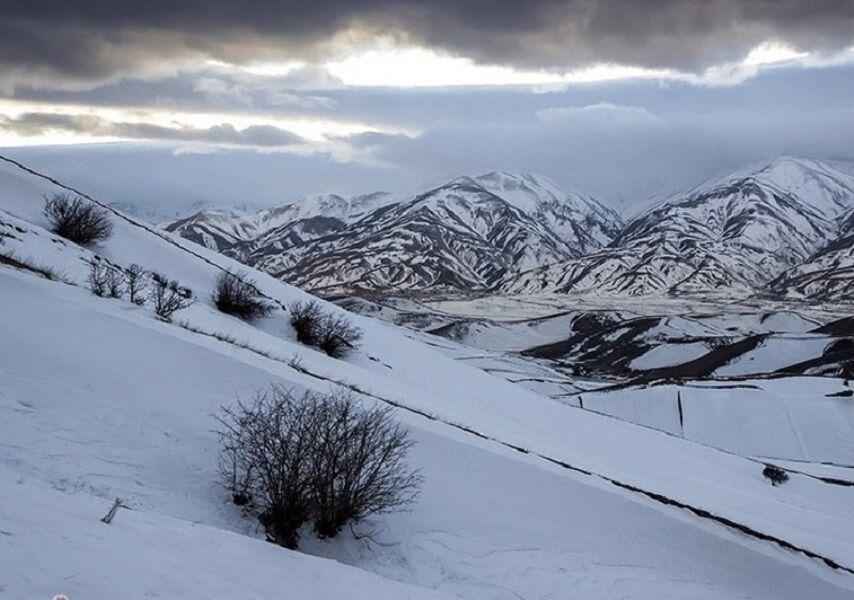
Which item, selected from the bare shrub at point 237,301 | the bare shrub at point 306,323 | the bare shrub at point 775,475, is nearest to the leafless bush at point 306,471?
the bare shrub at point 306,323

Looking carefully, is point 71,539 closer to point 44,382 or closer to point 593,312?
point 44,382

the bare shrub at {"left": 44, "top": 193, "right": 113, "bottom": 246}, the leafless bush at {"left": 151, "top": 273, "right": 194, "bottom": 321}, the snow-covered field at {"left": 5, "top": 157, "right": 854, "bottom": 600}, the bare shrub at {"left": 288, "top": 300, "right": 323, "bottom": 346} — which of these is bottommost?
the snow-covered field at {"left": 5, "top": 157, "right": 854, "bottom": 600}

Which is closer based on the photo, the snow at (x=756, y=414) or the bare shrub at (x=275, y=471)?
the bare shrub at (x=275, y=471)

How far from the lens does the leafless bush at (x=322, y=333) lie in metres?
21.6

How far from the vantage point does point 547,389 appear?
58438 mm

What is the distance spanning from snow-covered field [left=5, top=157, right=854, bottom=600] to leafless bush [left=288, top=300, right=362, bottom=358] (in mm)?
3925

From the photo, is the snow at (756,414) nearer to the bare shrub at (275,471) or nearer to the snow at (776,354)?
the snow at (776,354)

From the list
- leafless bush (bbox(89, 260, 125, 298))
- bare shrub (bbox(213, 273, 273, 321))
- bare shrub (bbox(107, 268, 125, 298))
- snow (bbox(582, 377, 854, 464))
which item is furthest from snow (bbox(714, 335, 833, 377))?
leafless bush (bbox(89, 260, 125, 298))

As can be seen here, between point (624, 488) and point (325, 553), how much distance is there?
6.60 meters

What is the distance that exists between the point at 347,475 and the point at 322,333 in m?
13.7

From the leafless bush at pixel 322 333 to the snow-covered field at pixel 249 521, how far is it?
3925 millimetres

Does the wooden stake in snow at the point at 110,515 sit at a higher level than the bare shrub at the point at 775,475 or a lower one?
higher

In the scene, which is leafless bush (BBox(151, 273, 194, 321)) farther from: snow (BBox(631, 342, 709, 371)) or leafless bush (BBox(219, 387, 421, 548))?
snow (BBox(631, 342, 709, 371))

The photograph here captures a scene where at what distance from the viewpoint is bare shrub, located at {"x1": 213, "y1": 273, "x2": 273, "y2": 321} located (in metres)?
21.3
